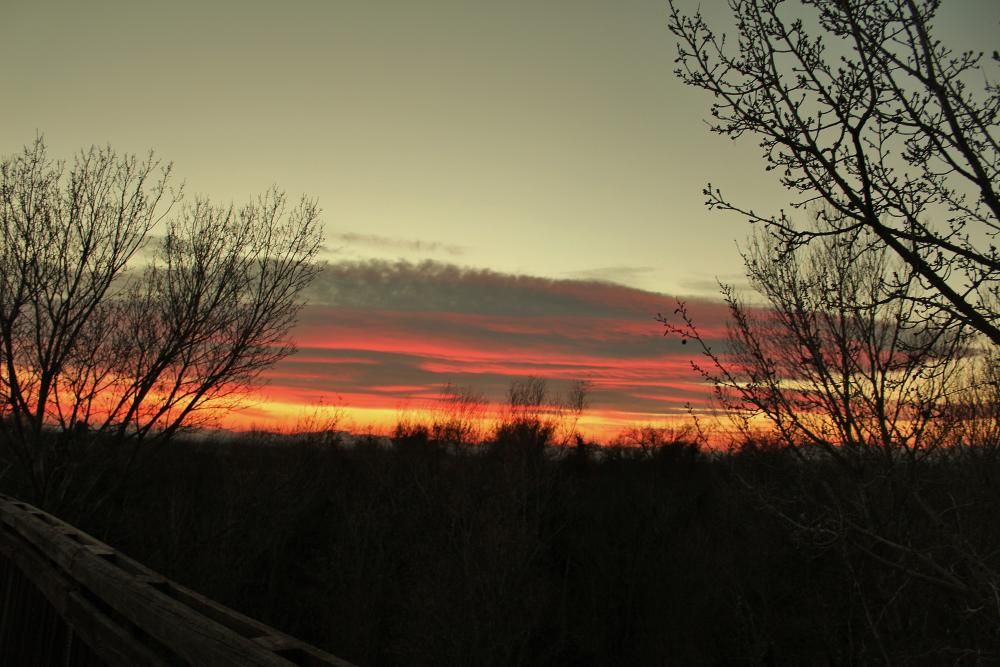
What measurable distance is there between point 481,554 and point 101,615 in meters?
23.5

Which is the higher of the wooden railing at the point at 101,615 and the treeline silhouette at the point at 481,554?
the wooden railing at the point at 101,615

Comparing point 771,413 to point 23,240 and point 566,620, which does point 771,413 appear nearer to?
point 23,240

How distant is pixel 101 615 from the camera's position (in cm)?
311

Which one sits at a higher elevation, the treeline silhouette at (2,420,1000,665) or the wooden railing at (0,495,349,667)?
the wooden railing at (0,495,349,667)

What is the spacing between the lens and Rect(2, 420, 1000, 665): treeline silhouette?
78.3ft

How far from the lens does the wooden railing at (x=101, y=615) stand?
213cm

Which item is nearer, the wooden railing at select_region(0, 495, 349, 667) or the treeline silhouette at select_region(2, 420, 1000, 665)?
the wooden railing at select_region(0, 495, 349, 667)

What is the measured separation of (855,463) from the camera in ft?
28.1

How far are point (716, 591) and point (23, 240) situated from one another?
1095 inches

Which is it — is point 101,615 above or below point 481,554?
above

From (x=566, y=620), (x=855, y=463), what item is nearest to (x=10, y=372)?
(x=855, y=463)

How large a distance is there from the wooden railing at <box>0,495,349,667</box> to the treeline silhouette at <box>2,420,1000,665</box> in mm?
12352

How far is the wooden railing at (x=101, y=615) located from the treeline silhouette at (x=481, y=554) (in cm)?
1235

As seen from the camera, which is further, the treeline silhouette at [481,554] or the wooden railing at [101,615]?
the treeline silhouette at [481,554]
